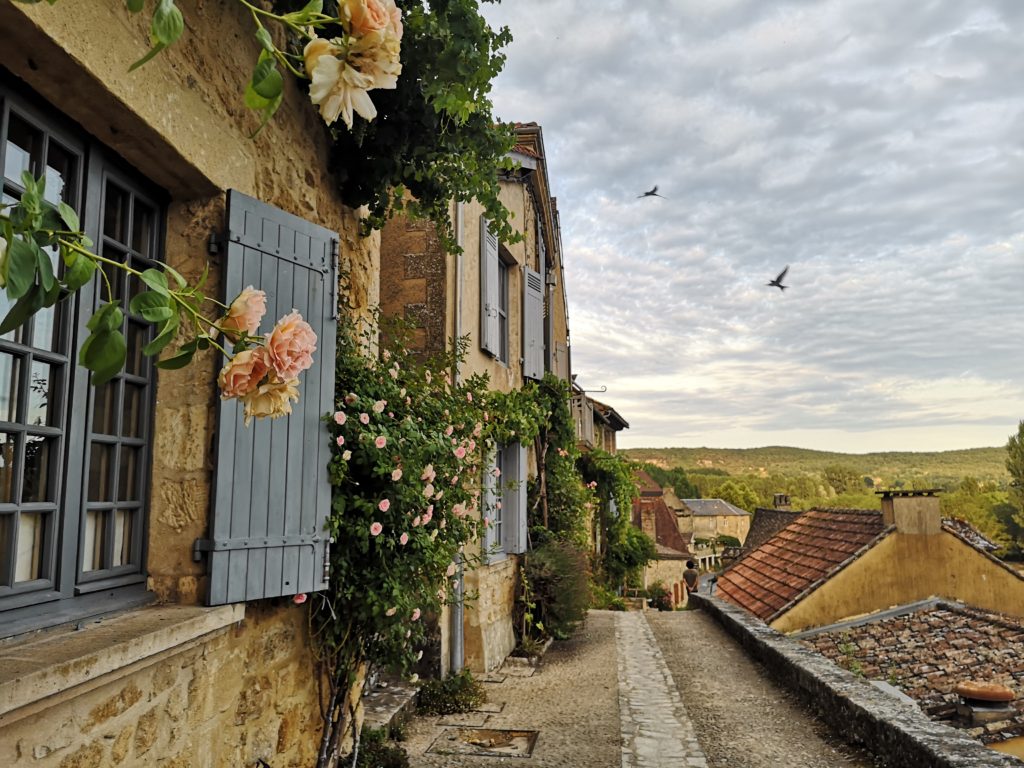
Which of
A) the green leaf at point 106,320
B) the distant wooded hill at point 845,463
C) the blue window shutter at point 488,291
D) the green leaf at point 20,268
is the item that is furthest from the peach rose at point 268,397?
the distant wooded hill at point 845,463

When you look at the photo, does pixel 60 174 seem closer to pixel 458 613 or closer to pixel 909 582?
pixel 458 613

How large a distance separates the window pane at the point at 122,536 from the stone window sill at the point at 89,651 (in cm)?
19

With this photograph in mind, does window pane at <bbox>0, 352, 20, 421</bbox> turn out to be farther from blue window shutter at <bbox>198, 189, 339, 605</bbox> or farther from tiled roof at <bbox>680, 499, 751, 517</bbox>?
tiled roof at <bbox>680, 499, 751, 517</bbox>

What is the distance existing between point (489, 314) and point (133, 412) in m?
5.25

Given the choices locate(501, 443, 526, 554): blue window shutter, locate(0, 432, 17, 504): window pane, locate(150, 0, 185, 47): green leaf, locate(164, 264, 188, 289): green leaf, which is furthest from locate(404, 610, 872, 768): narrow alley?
locate(150, 0, 185, 47): green leaf

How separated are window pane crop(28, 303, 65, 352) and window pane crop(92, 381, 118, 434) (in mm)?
257

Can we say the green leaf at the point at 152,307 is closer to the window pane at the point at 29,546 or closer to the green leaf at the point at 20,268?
the green leaf at the point at 20,268

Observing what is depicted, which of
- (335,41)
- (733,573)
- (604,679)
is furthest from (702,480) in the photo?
(335,41)

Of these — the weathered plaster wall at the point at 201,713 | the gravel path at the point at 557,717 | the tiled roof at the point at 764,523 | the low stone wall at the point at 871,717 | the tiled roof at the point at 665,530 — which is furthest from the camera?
the tiled roof at the point at 665,530

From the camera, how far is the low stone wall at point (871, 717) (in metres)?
3.88

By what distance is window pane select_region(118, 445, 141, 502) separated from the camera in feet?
8.00

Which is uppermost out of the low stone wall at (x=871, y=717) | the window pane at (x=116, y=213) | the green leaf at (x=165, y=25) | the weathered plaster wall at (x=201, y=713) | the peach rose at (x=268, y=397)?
the window pane at (x=116, y=213)

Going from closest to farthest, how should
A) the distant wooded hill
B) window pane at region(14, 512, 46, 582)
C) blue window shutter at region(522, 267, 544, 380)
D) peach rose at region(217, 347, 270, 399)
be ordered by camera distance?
1. peach rose at region(217, 347, 270, 399)
2. window pane at region(14, 512, 46, 582)
3. blue window shutter at region(522, 267, 544, 380)
4. the distant wooded hill

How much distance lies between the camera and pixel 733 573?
14.3m
